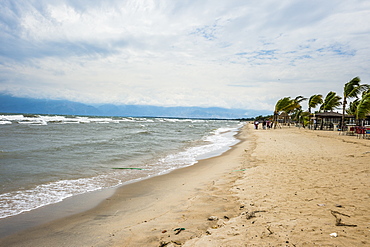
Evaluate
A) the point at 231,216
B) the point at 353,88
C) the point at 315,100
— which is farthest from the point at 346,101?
the point at 231,216

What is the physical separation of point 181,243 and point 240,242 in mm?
773

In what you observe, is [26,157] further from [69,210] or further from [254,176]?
[254,176]

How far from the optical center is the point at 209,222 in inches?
139

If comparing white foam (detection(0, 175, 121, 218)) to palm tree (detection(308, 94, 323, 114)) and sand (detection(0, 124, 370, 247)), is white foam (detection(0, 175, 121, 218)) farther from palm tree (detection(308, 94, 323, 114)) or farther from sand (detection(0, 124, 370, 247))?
palm tree (detection(308, 94, 323, 114))

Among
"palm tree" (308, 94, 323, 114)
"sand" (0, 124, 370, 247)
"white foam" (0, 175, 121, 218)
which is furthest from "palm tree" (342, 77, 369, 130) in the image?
"white foam" (0, 175, 121, 218)

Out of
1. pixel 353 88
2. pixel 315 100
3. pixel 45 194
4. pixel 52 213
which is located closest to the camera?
pixel 52 213

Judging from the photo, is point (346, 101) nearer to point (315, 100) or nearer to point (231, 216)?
point (315, 100)

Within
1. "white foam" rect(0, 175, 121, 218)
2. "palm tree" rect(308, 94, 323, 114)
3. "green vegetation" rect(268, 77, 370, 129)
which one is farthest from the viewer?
"palm tree" rect(308, 94, 323, 114)

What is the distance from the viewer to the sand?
290 centimetres

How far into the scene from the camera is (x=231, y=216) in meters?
3.70

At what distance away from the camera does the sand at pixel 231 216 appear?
290cm

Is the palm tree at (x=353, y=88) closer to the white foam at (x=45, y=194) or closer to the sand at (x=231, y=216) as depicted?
the sand at (x=231, y=216)

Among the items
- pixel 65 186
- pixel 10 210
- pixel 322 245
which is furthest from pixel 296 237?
pixel 65 186

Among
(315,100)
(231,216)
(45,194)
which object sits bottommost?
(45,194)
